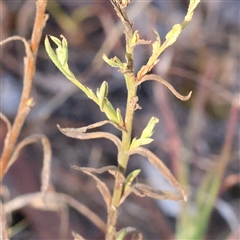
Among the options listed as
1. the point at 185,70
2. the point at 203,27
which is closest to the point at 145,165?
the point at 185,70

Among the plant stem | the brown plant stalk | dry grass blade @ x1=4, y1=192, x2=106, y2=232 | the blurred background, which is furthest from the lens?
the blurred background

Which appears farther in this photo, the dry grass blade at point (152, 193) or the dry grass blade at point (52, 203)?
the dry grass blade at point (52, 203)

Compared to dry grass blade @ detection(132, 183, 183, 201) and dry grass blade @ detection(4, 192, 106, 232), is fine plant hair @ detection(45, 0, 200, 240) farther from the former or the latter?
dry grass blade @ detection(4, 192, 106, 232)

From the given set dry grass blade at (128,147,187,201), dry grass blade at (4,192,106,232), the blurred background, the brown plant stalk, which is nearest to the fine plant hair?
dry grass blade at (128,147,187,201)

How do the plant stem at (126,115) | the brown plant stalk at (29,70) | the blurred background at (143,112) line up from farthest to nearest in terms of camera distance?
the blurred background at (143,112), the brown plant stalk at (29,70), the plant stem at (126,115)

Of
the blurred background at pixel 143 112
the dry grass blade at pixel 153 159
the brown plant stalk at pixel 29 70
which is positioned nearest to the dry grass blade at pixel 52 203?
the blurred background at pixel 143 112

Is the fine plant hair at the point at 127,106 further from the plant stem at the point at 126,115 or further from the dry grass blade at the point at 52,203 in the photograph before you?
the dry grass blade at the point at 52,203

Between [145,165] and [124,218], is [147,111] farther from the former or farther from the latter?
[124,218]
